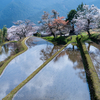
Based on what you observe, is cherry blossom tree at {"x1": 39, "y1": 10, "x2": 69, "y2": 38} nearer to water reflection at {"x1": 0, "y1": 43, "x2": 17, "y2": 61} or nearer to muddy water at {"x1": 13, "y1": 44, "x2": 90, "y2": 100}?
water reflection at {"x1": 0, "y1": 43, "x2": 17, "y2": 61}

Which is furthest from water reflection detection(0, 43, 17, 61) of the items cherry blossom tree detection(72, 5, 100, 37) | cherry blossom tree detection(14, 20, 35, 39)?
cherry blossom tree detection(72, 5, 100, 37)

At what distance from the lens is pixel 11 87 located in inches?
275

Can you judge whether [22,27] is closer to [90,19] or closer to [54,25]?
[54,25]

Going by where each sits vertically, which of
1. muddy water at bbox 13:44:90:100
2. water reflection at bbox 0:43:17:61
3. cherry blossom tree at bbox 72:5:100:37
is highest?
cherry blossom tree at bbox 72:5:100:37

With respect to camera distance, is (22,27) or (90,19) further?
(22,27)

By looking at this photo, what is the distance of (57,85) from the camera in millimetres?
6840

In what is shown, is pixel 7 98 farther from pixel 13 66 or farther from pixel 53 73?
pixel 13 66

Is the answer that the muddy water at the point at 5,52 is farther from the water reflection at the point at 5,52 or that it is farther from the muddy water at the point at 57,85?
the muddy water at the point at 57,85

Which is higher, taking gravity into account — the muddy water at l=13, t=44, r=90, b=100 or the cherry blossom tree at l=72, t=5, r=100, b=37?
the cherry blossom tree at l=72, t=5, r=100, b=37

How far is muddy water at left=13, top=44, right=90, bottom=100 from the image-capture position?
5.91 metres

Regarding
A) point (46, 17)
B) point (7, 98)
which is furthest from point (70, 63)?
point (46, 17)

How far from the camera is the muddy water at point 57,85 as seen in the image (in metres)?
5.91

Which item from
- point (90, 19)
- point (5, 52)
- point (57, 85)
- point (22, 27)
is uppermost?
point (22, 27)

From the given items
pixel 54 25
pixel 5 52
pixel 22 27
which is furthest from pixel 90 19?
pixel 22 27
